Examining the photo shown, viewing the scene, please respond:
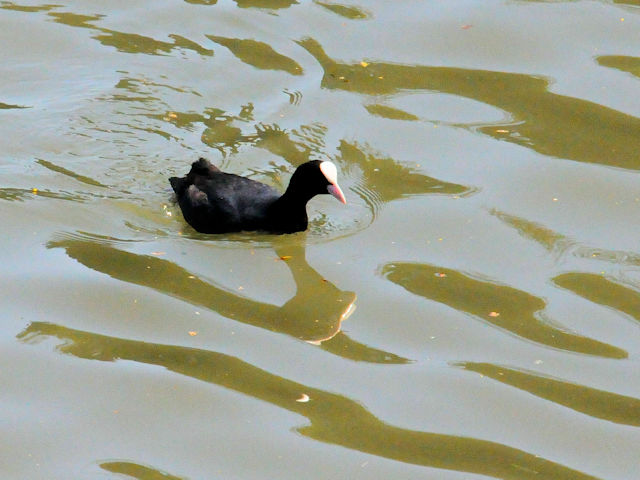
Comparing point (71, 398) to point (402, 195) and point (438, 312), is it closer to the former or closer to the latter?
point (438, 312)

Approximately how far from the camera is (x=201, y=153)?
884 centimetres

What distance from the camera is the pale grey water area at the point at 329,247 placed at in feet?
18.4

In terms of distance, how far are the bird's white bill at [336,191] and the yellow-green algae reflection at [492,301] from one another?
58 cm

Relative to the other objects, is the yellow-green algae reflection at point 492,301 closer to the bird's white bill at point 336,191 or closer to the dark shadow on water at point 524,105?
the bird's white bill at point 336,191

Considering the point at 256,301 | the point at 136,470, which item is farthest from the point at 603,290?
the point at 136,470

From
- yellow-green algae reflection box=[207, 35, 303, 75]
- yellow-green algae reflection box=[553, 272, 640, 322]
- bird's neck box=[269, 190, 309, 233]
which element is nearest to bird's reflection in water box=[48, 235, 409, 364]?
bird's neck box=[269, 190, 309, 233]

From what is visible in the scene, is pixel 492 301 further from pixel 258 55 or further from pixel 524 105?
pixel 258 55

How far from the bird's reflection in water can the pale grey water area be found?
19 mm

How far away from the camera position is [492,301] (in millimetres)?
6801

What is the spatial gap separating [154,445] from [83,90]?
481cm

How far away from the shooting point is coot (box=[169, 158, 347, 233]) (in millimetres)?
7699

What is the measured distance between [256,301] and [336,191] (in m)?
1.12

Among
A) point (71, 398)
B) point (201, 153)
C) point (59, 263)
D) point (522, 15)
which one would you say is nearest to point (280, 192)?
point (201, 153)

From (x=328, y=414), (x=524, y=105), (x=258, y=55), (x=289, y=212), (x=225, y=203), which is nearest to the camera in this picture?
(x=328, y=414)
